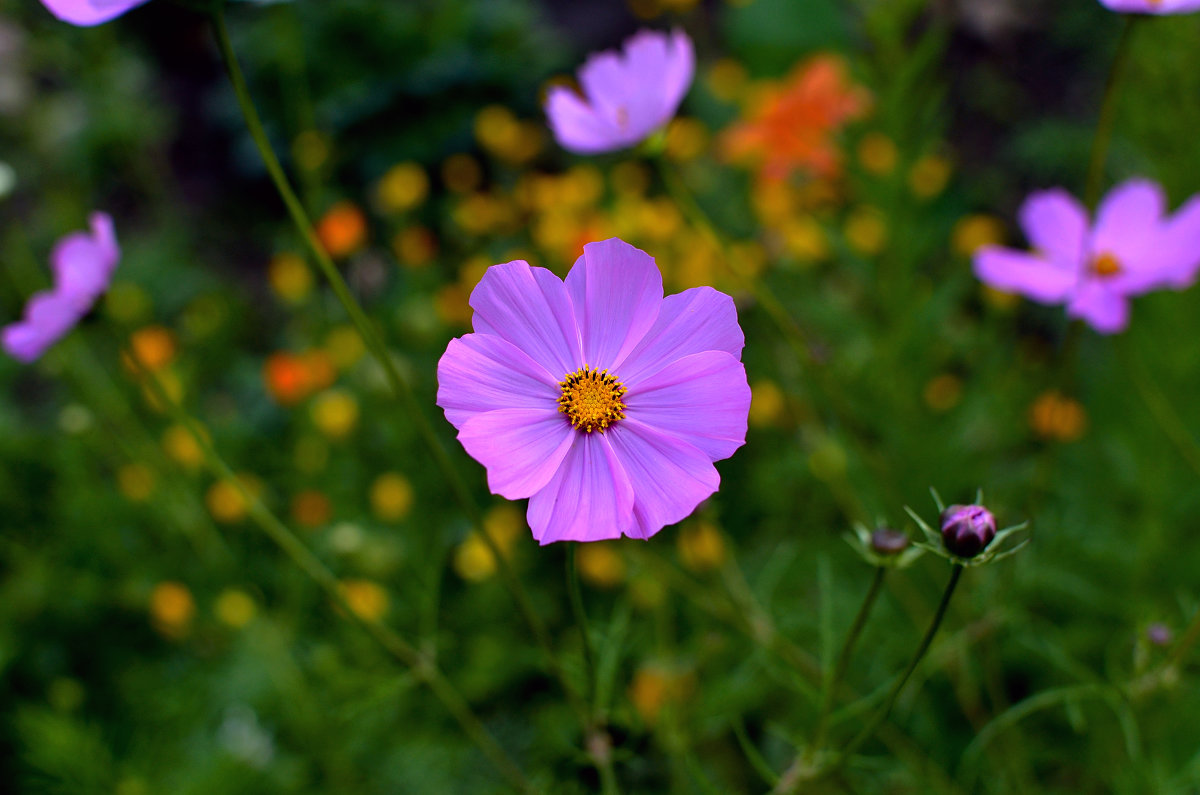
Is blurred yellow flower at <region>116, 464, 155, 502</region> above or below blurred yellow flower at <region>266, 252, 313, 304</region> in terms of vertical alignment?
below

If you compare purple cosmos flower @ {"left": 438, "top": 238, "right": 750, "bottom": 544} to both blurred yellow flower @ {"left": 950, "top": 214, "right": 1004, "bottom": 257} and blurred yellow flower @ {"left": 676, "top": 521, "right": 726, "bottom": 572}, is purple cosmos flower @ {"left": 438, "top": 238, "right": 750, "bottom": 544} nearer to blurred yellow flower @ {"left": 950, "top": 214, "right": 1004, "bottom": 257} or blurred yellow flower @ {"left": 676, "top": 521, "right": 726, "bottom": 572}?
blurred yellow flower @ {"left": 676, "top": 521, "right": 726, "bottom": 572}

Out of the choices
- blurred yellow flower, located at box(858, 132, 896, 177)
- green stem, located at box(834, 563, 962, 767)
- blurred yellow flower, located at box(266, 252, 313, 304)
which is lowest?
green stem, located at box(834, 563, 962, 767)

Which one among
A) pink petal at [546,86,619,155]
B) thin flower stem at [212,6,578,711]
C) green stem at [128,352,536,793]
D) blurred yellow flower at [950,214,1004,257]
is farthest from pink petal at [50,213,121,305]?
blurred yellow flower at [950,214,1004,257]

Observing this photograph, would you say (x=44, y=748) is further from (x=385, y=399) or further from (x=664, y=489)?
(x=664, y=489)

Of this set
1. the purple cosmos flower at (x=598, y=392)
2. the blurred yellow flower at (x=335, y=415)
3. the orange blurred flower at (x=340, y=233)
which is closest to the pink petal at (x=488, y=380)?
the purple cosmos flower at (x=598, y=392)

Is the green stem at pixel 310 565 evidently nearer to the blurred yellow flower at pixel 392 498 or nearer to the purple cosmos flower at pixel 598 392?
the purple cosmos flower at pixel 598 392

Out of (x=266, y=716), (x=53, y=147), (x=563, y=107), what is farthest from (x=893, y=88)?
(x=53, y=147)

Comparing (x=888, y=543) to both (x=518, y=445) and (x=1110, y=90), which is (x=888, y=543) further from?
(x=1110, y=90)

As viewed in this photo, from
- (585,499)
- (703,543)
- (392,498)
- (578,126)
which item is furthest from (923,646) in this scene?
(392,498)
